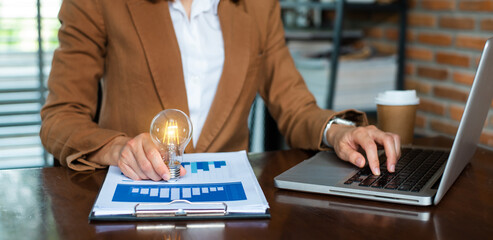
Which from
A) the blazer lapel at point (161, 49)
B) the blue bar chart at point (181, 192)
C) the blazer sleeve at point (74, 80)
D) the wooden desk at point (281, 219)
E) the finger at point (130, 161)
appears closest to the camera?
the wooden desk at point (281, 219)

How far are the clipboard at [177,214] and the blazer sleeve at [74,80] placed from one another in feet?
1.23

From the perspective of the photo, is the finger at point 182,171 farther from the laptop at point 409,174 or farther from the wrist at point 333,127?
the wrist at point 333,127

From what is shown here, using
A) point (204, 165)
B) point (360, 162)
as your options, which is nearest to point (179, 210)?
point (204, 165)

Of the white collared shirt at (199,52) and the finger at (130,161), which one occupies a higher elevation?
the white collared shirt at (199,52)

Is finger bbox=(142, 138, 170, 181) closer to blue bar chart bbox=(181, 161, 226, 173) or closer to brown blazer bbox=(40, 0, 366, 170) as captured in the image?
blue bar chart bbox=(181, 161, 226, 173)

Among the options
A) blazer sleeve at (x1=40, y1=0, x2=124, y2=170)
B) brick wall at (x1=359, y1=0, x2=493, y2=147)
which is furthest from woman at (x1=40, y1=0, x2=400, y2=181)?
brick wall at (x1=359, y1=0, x2=493, y2=147)

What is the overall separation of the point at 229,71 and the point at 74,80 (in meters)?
0.38

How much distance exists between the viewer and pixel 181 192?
2.89ft

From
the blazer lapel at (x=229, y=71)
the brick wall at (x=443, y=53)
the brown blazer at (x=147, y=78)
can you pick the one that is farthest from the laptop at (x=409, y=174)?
the brick wall at (x=443, y=53)

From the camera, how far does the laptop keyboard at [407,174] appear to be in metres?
0.90

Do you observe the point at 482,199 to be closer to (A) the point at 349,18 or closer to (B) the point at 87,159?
(B) the point at 87,159

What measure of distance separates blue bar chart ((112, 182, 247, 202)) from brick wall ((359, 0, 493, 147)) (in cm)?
159

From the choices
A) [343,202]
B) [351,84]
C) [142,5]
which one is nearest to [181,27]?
[142,5]

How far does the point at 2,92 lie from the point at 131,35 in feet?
5.82
